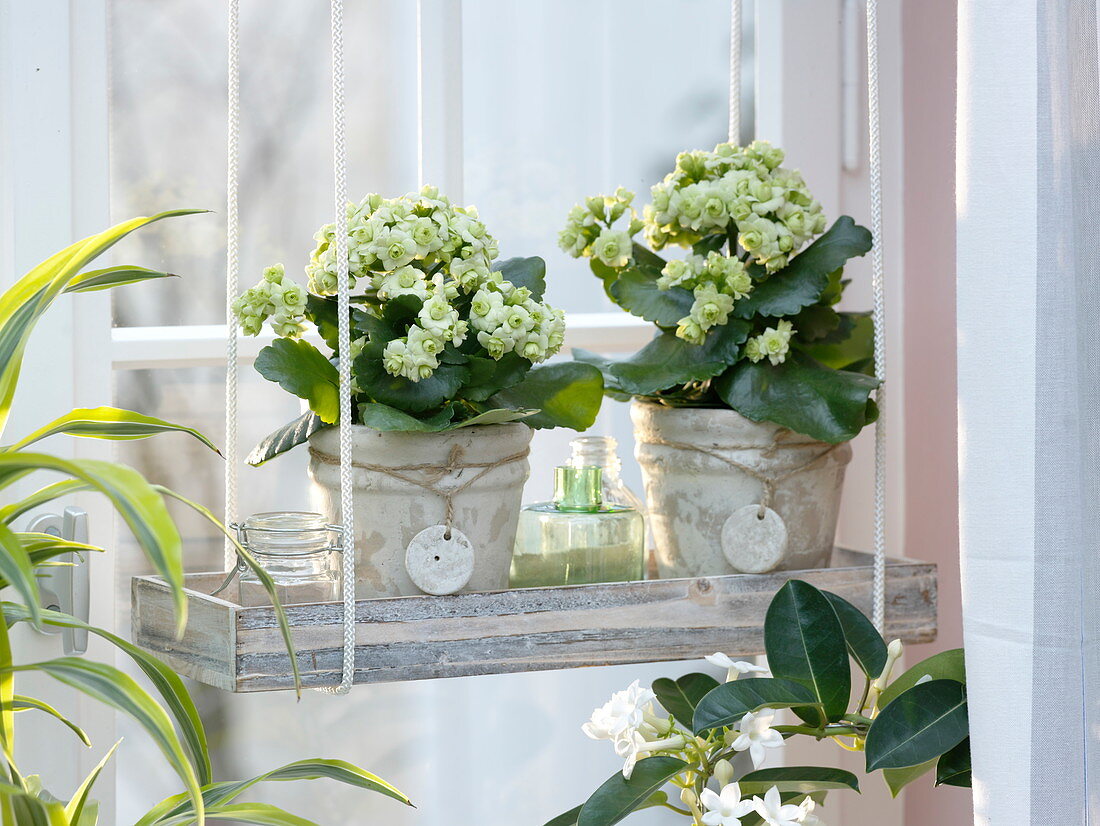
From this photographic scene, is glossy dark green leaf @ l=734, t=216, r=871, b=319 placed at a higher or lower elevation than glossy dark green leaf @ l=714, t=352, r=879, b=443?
higher

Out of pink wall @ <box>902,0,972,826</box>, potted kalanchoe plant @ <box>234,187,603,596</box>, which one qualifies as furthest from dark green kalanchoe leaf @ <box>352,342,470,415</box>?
pink wall @ <box>902,0,972,826</box>

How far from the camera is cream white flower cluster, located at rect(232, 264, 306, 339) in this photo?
986mm

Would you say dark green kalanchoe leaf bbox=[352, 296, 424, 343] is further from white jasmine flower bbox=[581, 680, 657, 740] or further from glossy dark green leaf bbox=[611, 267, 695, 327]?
white jasmine flower bbox=[581, 680, 657, 740]

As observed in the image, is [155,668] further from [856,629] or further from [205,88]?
[205,88]

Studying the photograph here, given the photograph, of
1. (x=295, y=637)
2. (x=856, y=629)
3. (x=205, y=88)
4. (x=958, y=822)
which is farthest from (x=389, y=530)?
(x=958, y=822)

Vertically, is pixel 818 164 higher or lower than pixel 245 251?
higher

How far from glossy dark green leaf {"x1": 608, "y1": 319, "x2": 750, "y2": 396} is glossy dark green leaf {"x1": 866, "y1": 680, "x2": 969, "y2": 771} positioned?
1.11ft

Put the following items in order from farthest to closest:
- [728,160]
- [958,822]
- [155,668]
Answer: [958,822], [728,160], [155,668]

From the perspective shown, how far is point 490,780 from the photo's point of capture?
1.45 meters

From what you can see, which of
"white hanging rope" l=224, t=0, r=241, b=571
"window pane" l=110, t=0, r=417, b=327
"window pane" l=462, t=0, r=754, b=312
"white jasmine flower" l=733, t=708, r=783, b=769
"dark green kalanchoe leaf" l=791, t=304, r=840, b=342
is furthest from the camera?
"window pane" l=462, t=0, r=754, b=312

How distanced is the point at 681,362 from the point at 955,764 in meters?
0.43

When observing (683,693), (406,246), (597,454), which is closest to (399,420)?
(406,246)

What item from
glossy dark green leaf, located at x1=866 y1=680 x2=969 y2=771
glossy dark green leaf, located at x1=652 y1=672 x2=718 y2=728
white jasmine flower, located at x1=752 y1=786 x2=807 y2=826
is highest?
glossy dark green leaf, located at x1=866 y1=680 x2=969 y2=771

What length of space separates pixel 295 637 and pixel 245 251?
610 millimetres
